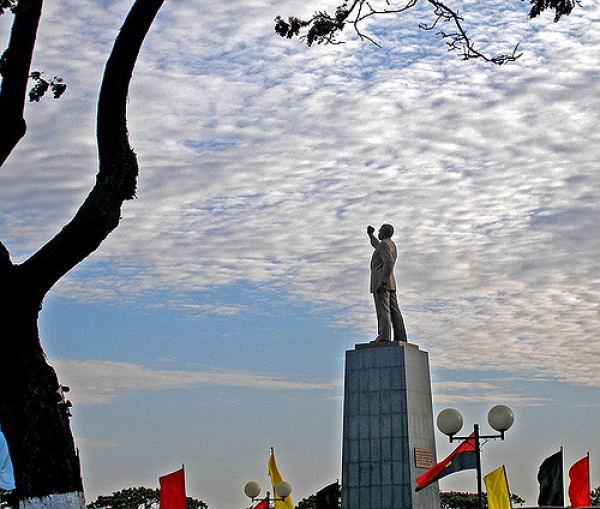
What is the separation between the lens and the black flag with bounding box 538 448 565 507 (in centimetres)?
2146

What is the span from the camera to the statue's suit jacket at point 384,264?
2433 cm

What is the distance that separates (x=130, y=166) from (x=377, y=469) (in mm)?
16689

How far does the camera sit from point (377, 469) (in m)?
23.0

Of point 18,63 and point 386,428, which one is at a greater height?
point 386,428

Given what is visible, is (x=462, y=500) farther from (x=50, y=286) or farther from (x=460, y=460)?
(x=50, y=286)

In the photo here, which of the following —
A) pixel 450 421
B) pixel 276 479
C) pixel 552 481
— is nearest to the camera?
pixel 450 421

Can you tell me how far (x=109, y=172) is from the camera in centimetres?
746

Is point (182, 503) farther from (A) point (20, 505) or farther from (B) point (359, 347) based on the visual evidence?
(A) point (20, 505)

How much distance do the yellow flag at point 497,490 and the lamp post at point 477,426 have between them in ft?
2.87

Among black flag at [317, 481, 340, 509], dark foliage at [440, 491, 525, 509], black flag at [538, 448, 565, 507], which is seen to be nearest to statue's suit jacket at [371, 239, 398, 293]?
black flag at [317, 481, 340, 509]

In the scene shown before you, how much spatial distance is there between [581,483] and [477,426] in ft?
20.6

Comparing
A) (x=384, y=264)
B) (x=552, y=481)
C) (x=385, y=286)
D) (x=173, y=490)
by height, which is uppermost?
(x=384, y=264)

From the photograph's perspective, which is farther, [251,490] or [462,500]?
[462,500]

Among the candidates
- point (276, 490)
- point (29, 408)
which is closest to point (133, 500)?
point (276, 490)
